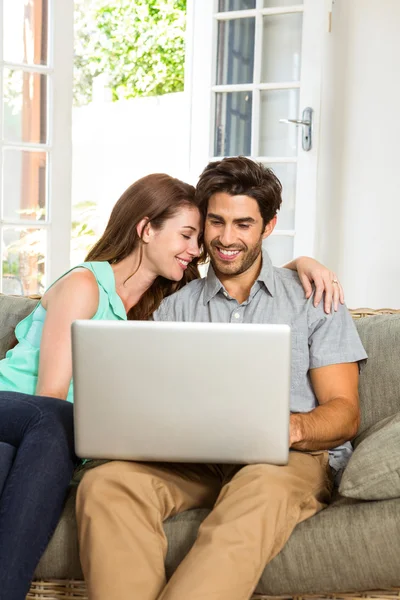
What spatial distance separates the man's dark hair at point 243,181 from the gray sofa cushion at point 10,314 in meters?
0.68

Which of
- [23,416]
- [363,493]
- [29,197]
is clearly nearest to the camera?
[363,493]

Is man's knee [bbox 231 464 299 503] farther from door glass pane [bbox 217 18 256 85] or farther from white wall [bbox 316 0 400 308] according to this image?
door glass pane [bbox 217 18 256 85]

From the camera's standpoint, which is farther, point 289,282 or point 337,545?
point 289,282

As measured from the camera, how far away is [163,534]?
5.53ft

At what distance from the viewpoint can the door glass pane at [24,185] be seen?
3744 millimetres

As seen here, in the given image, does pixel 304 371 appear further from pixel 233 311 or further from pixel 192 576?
pixel 192 576

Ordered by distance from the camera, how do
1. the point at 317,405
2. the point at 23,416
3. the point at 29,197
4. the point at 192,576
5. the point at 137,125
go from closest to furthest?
the point at 192,576 → the point at 23,416 → the point at 317,405 → the point at 29,197 → the point at 137,125

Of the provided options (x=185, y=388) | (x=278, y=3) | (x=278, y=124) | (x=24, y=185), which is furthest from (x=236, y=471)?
(x=278, y=3)

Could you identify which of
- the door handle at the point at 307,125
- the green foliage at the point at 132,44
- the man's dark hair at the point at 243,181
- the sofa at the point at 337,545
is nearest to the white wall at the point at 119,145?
the green foliage at the point at 132,44

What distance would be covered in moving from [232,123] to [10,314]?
6.19 ft

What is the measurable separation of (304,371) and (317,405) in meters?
0.09

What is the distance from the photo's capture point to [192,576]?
153cm

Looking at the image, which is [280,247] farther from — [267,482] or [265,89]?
[267,482]

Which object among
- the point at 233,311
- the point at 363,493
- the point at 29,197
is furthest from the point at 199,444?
the point at 29,197
